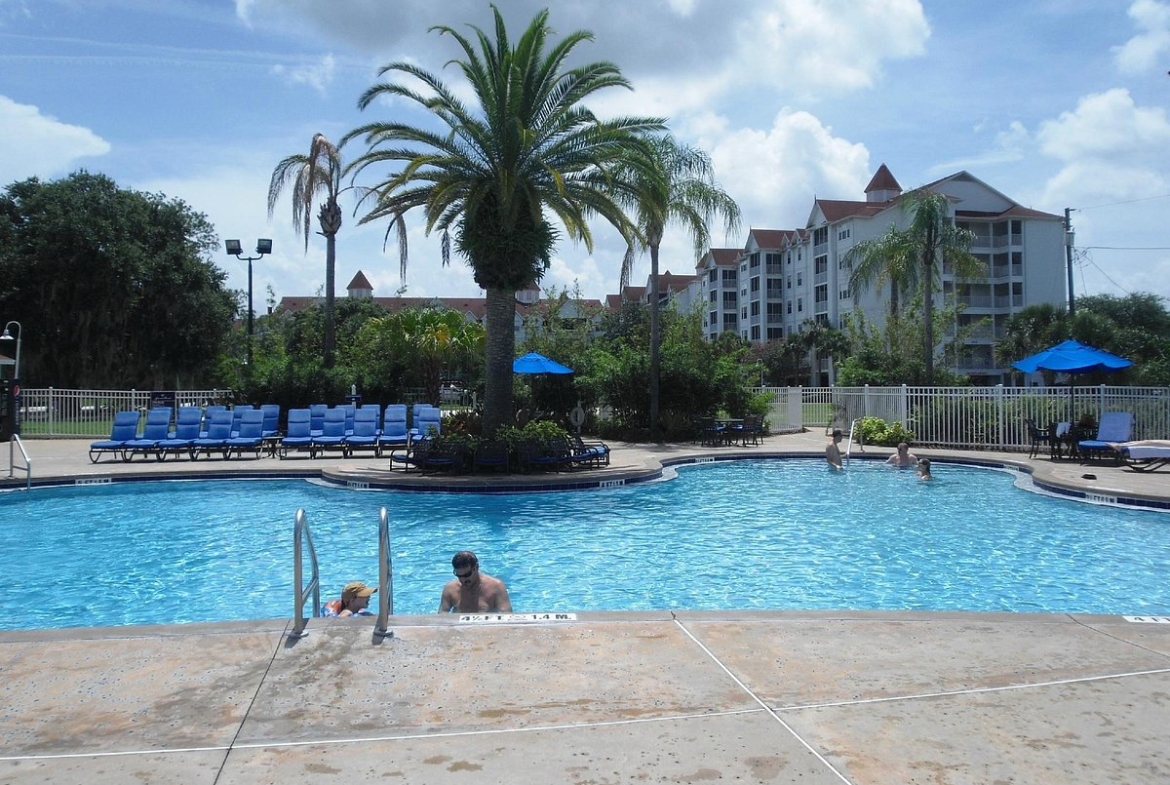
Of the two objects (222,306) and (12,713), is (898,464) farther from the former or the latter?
(222,306)

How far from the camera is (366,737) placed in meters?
3.80

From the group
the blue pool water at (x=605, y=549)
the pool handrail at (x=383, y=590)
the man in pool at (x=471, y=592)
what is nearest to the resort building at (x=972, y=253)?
the blue pool water at (x=605, y=549)

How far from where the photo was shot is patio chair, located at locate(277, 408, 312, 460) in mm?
19734

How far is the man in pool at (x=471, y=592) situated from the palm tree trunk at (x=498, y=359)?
32.7 feet

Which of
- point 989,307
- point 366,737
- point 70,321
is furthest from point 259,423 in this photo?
point 989,307

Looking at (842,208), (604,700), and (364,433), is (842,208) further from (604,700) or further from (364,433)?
(604,700)

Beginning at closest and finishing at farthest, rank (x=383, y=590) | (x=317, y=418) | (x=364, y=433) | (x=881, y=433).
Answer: (x=383, y=590) < (x=364, y=433) < (x=317, y=418) < (x=881, y=433)

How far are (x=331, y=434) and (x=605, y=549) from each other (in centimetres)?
1151

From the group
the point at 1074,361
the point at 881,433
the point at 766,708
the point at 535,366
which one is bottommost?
the point at 766,708

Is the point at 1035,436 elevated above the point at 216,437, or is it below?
below

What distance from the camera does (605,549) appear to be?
10.7 metres

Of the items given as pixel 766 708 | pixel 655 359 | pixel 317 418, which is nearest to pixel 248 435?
pixel 317 418

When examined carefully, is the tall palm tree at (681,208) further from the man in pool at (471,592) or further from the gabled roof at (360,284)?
the gabled roof at (360,284)

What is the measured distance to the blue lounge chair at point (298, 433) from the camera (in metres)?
19.7
